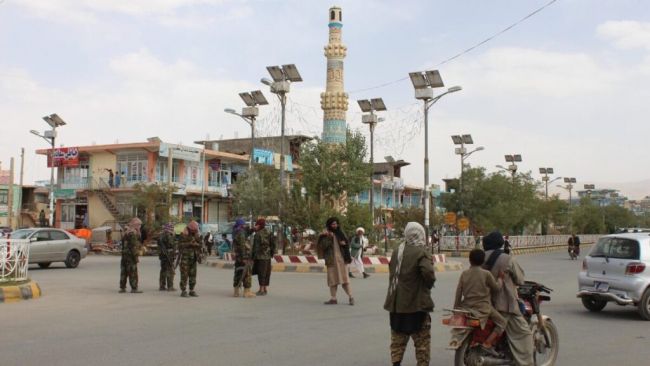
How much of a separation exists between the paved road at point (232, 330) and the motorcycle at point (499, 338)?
0.55 metres

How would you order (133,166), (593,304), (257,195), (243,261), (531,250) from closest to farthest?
1. (593,304)
2. (243,261)
3. (257,195)
4. (133,166)
5. (531,250)

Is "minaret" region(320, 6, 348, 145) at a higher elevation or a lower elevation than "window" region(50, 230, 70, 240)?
higher

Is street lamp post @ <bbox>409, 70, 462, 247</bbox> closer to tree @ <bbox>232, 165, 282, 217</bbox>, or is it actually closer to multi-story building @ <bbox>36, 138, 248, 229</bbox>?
tree @ <bbox>232, 165, 282, 217</bbox>

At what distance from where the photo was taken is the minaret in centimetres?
3819

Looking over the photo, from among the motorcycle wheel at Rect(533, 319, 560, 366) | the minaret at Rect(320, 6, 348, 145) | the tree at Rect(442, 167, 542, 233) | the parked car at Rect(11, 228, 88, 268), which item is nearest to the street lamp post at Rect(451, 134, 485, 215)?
the tree at Rect(442, 167, 542, 233)

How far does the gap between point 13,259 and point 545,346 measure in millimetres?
11381

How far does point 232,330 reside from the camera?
9695 millimetres

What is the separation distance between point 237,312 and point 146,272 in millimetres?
11574

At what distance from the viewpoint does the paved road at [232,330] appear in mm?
7734

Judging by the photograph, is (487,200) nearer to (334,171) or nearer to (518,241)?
(518,241)

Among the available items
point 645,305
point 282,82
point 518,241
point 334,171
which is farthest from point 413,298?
point 518,241

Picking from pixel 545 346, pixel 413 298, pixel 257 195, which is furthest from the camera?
pixel 257 195

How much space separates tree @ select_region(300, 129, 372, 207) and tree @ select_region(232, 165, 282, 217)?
1827mm

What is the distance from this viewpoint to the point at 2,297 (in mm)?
12969
